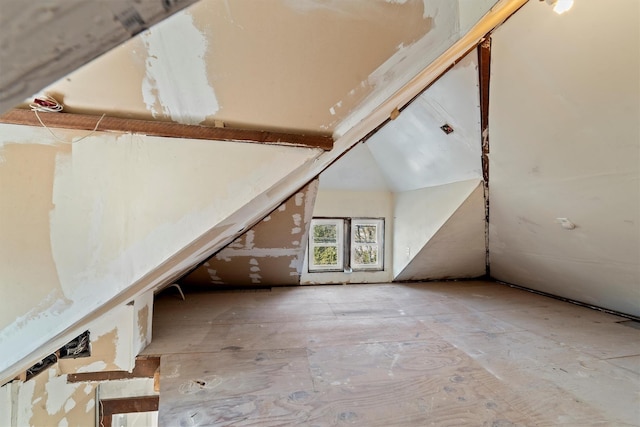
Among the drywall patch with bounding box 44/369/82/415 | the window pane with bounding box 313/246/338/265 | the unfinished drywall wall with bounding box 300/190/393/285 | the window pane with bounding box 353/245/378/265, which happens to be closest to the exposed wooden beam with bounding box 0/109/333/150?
the drywall patch with bounding box 44/369/82/415

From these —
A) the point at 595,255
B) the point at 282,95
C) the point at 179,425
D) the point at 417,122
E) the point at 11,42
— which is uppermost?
the point at 417,122

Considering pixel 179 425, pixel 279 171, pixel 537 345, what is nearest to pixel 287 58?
pixel 279 171

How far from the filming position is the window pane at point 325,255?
4141 mm

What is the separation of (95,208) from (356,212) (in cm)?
337

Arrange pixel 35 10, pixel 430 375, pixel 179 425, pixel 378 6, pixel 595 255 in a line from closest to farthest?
pixel 35 10 < pixel 378 6 < pixel 179 425 < pixel 430 375 < pixel 595 255

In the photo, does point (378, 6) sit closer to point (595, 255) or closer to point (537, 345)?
point (537, 345)

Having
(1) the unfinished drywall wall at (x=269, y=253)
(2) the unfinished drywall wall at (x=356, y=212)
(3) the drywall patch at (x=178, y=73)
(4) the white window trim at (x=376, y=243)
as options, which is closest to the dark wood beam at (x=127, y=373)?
(1) the unfinished drywall wall at (x=269, y=253)

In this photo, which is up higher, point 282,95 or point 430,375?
point 282,95

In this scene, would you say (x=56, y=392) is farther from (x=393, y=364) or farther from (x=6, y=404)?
(x=393, y=364)

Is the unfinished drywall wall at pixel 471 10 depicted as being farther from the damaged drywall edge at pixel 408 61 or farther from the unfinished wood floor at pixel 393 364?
the unfinished wood floor at pixel 393 364

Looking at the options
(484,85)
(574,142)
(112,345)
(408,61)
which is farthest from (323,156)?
(112,345)

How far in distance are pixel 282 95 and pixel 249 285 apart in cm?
319

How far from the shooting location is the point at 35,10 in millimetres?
229

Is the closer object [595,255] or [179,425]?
[179,425]
